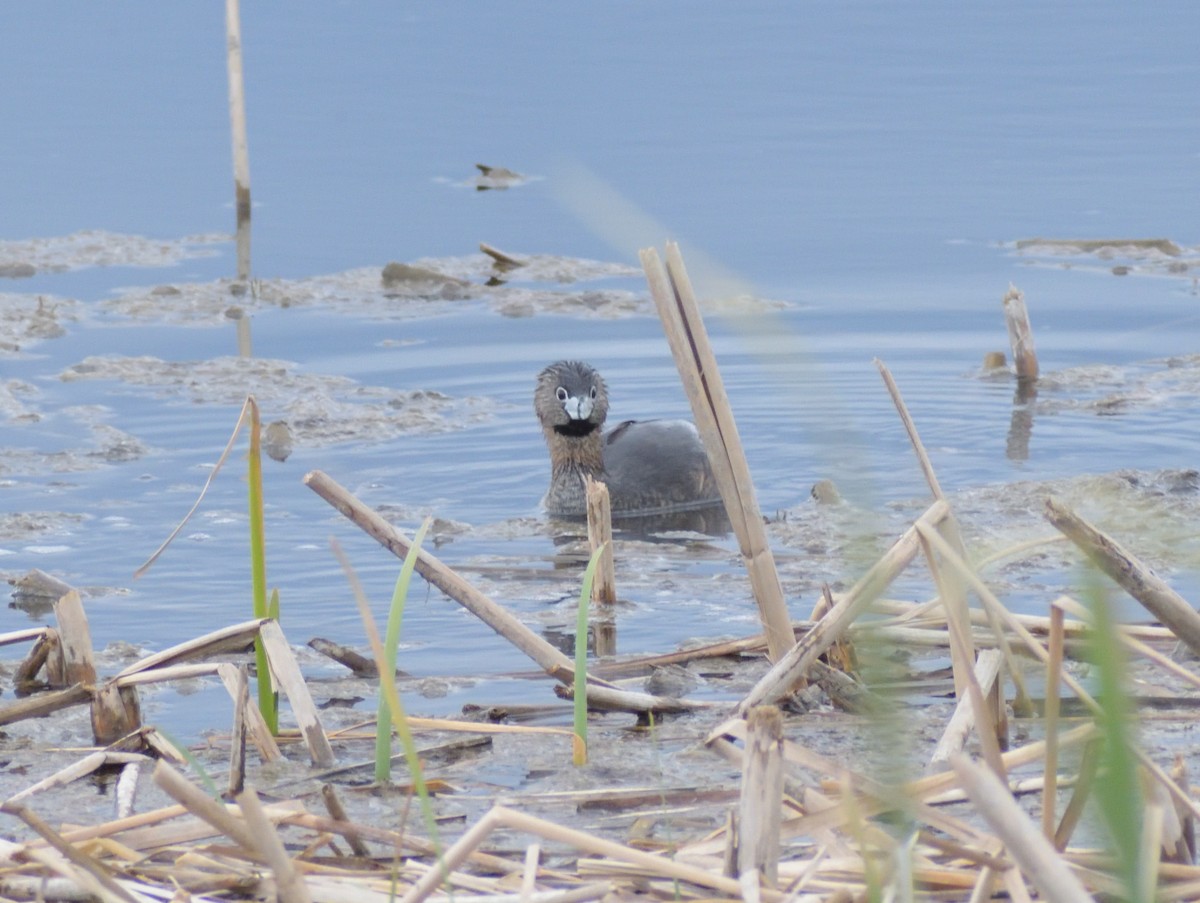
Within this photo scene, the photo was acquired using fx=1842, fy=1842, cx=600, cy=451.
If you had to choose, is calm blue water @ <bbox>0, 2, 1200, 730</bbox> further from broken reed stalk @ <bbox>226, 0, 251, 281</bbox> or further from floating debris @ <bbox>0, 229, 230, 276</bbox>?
floating debris @ <bbox>0, 229, 230, 276</bbox>

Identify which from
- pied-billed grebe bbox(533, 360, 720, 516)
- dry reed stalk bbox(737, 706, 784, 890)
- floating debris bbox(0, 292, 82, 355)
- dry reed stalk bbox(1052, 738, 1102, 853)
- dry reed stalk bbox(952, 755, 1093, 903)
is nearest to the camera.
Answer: dry reed stalk bbox(952, 755, 1093, 903)

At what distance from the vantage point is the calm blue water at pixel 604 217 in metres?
7.61

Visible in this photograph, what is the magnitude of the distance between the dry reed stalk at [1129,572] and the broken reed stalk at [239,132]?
31.4 feet

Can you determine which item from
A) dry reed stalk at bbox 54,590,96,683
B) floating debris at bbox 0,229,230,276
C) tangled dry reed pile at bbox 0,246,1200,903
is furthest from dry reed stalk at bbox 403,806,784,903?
floating debris at bbox 0,229,230,276

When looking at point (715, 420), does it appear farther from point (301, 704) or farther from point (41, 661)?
point (41, 661)

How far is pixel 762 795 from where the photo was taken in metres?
2.60

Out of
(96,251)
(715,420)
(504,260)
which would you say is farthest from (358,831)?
(96,251)

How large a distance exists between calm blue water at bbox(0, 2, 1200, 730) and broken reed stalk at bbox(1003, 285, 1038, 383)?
0.51ft

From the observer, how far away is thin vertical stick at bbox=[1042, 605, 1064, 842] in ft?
8.13

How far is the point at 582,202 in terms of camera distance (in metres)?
1.80

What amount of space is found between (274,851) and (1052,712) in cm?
110

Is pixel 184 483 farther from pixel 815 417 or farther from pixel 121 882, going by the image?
Result: pixel 815 417

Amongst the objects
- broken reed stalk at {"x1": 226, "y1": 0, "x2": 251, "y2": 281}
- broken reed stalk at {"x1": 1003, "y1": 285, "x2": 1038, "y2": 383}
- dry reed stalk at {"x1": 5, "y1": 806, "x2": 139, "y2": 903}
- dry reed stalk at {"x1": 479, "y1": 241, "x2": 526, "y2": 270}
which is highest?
broken reed stalk at {"x1": 226, "y1": 0, "x2": 251, "y2": 281}

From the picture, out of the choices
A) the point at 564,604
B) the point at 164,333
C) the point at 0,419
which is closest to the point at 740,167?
the point at 164,333
